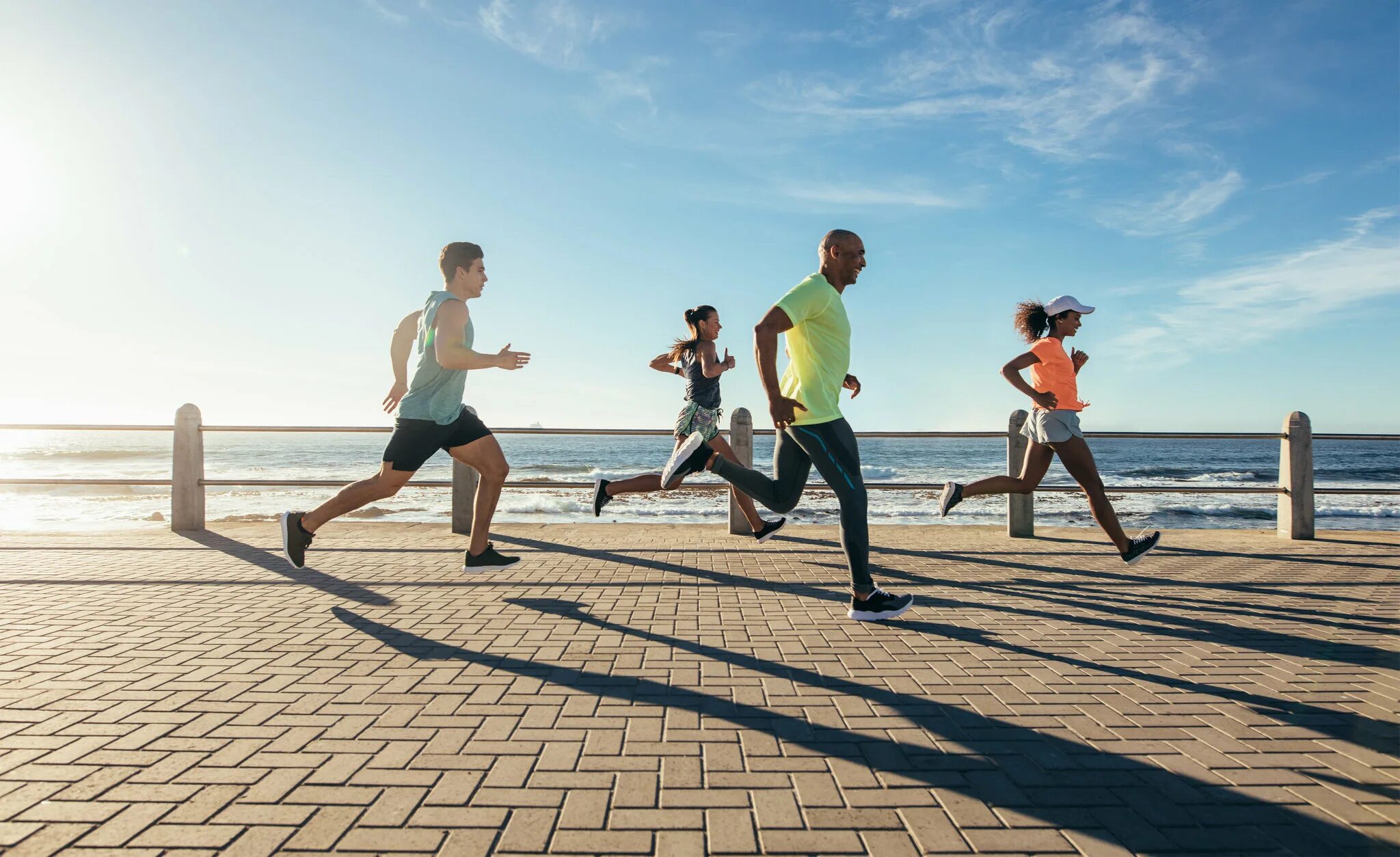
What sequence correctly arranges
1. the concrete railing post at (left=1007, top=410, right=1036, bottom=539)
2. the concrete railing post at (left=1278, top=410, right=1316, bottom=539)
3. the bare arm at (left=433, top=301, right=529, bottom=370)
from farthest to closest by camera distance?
1. the concrete railing post at (left=1278, top=410, right=1316, bottom=539)
2. the concrete railing post at (left=1007, top=410, right=1036, bottom=539)
3. the bare arm at (left=433, top=301, right=529, bottom=370)

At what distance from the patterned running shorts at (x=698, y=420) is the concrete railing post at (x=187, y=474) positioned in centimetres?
495

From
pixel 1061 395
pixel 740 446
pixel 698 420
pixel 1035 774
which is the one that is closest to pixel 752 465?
pixel 740 446

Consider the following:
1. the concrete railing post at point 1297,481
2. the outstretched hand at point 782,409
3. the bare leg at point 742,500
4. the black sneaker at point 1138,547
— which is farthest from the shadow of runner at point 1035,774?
the concrete railing post at point 1297,481

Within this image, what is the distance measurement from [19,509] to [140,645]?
24261 millimetres

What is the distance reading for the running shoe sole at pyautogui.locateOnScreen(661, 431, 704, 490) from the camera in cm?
530

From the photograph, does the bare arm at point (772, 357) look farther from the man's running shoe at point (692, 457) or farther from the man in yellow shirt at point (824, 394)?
the man's running shoe at point (692, 457)

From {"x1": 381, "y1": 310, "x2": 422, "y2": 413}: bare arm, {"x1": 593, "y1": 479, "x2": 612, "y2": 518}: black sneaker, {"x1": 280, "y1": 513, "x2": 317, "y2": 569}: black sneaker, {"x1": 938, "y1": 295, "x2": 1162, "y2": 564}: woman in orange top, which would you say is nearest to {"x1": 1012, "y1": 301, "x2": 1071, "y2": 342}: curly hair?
{"x1": 938, "y1": 295, "x2": 1162, "y2": 564}: woman in orange top

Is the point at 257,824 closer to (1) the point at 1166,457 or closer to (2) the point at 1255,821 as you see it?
(2) the point at 1255,821

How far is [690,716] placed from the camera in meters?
2.80

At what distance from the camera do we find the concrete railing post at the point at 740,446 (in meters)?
7.85

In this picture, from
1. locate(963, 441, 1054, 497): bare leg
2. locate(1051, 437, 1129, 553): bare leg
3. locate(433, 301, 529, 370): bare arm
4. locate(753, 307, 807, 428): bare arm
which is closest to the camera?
locate(753, 307, 807, 428): bare arm

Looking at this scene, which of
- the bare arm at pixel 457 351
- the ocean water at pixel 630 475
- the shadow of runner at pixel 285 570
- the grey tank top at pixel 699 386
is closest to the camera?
the bare arm at pixel 457 351

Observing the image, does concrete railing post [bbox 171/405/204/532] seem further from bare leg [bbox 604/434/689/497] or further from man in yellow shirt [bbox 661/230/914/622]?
man in yellow shirt [bbox 661/230/914/622]

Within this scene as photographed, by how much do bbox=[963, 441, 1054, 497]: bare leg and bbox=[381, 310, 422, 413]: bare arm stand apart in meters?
4.14
